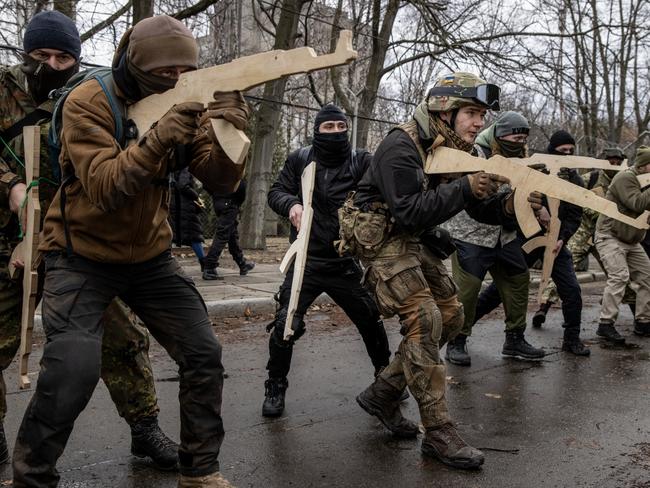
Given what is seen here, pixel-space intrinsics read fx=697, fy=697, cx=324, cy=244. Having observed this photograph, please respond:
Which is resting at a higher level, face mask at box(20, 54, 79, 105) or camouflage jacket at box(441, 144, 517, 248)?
face mask at box(20, 54, 79, 105)

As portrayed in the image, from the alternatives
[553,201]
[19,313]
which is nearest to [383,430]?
[19,313]

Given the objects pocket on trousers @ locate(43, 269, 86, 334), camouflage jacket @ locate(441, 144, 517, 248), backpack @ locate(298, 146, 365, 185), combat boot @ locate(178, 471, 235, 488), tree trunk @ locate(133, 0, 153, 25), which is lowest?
combat boot @ locate(178, 471, 235, 488)

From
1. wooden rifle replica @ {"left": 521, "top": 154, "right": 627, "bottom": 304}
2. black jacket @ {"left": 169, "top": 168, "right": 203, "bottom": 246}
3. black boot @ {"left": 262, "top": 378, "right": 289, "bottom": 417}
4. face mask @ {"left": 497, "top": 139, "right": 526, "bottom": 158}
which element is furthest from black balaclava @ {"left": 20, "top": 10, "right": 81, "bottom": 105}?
black jacket @ {"left": 169, "top": 168, "right": 203, "bottom": 246}

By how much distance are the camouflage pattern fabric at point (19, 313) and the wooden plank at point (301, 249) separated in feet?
2.87

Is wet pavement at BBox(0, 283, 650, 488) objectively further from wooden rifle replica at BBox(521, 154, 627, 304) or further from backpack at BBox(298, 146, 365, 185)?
backpack at BBox(298, 146, 365, 185)

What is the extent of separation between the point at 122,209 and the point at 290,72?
872mm

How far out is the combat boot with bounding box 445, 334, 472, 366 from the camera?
565 cm

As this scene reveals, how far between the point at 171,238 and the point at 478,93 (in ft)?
5.70

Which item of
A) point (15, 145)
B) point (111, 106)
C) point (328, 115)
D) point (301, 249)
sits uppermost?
point (328, 115)

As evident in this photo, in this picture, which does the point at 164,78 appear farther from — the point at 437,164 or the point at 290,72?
the point at 437,164

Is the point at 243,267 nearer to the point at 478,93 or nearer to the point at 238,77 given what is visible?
the point at 478,93

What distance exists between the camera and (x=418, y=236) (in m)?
3.82

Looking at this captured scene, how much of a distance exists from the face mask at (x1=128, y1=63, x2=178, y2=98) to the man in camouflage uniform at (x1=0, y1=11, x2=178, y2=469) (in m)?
0.85

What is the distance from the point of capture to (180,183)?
9086mm
